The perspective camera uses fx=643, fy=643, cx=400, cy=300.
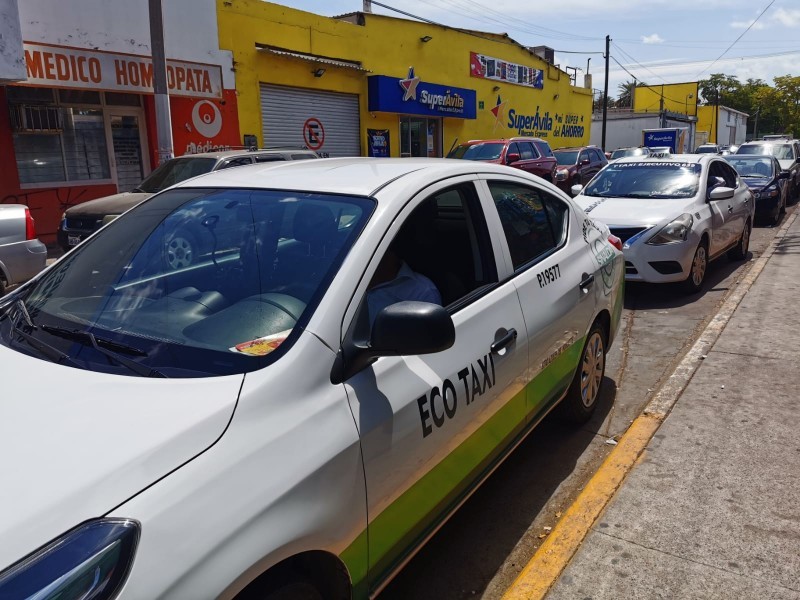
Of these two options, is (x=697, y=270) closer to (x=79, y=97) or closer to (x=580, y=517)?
(x=580, y=517)

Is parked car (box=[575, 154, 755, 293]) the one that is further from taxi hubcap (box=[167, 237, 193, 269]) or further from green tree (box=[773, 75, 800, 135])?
green tree (box=[773, 75, 800, 135])

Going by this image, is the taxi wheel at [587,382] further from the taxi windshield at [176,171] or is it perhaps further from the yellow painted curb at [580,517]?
the taxi windshield at [176,171]

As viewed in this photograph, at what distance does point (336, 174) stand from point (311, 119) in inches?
617

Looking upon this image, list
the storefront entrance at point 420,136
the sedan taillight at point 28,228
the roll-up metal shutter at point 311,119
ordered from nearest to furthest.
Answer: the sedan taillight at point 28,228 → the roll-up metal shutter at point 311,119 → the storefront entrance at point 420,136

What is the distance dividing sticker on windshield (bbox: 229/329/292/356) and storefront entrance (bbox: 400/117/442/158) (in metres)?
19.8

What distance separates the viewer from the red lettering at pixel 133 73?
12875 millimetres

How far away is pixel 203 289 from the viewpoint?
2324mm

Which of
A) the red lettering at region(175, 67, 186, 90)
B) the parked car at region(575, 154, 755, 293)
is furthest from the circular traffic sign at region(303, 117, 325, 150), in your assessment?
the parked car at region(575, 154, 755, 293)

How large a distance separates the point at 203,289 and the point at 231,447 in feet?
2.74

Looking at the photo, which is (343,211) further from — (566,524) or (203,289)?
(566,524)

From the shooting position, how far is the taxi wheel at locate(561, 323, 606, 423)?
3941mm

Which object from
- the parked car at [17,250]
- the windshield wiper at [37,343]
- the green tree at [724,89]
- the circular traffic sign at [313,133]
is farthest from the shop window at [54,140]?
the green tree at [724,89]

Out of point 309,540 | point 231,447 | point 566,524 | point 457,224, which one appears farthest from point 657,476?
point 231,447

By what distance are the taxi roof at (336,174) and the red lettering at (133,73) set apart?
11.4 metres
